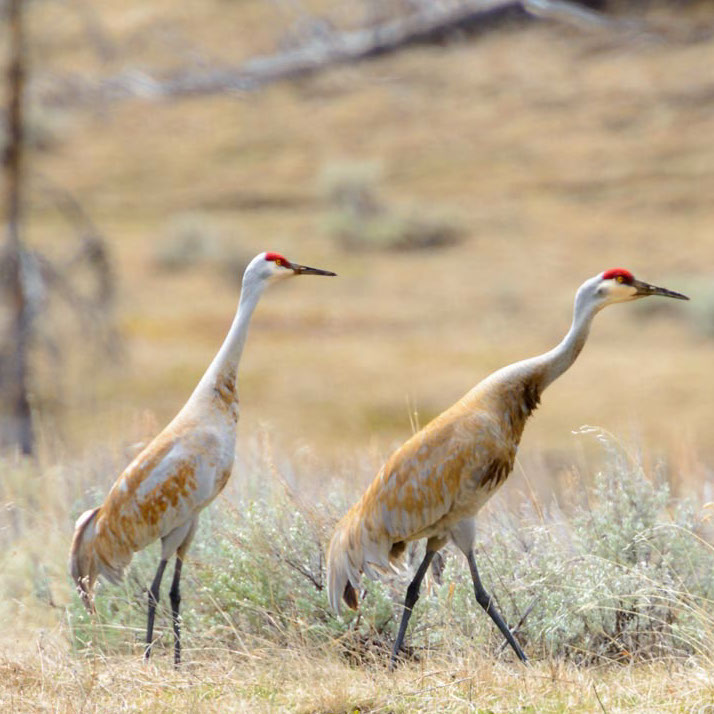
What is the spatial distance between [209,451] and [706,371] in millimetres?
21317

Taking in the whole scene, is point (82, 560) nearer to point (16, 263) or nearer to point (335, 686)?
point (335, 686)

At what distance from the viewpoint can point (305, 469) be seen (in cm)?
896

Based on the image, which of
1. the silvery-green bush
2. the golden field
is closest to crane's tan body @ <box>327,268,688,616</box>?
the silvery-green bush

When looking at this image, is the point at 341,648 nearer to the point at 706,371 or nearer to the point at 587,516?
the point at 587,516

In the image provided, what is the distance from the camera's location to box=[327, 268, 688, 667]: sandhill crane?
18.8ft

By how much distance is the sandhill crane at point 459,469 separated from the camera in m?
5.72

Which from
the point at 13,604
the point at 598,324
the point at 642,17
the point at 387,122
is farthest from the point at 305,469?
the point at 387,122

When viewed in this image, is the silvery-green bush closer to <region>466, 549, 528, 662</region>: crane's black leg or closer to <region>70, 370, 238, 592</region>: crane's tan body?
<region>466, 549, 528, 662</region>: crane's black leg

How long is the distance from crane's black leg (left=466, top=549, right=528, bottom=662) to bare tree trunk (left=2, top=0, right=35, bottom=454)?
900 centimetres

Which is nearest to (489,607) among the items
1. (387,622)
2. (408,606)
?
(408,606)

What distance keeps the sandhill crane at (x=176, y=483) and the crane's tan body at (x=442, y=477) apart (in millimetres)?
699

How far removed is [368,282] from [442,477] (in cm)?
2834

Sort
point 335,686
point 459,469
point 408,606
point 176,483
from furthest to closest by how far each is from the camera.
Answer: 1. point 176,483
2. point 408,606
3. point 459,469
4. point 335,686

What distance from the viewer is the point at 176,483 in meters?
6.02
